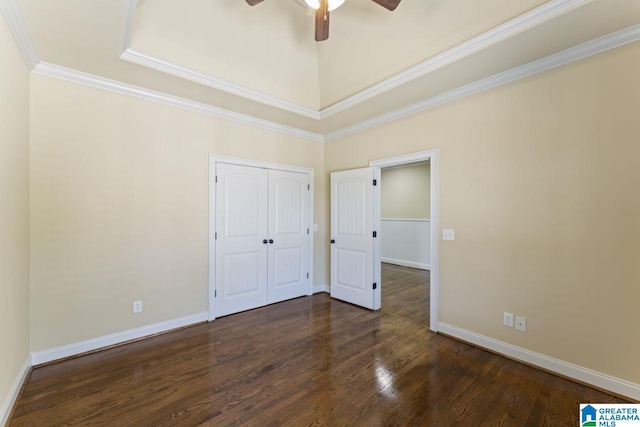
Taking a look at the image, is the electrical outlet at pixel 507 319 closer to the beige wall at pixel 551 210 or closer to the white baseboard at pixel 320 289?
the beige wall at pixel 551 210

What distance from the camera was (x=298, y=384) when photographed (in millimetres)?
2127

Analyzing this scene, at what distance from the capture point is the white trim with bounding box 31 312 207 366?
238cm

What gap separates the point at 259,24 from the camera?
2826 mm

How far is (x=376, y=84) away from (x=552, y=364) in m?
3.14

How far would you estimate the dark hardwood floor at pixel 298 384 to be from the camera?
179 cm

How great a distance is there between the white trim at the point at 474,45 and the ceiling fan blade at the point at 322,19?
90 centimetres

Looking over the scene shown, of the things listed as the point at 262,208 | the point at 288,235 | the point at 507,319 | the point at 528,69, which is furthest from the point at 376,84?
the point at 507,319

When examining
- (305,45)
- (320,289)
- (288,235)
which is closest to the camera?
(305,45)

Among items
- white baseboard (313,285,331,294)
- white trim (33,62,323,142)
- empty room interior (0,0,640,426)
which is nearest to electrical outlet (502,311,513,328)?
empty room interior (0,0,640,426)

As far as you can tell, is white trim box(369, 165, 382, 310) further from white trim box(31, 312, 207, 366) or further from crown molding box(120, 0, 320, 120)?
white trim box(31, 312, 207, 366)

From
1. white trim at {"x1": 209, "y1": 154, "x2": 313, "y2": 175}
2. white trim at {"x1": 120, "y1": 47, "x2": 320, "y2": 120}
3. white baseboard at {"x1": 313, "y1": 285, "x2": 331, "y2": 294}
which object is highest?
white trim at {"x1": 120, "y1": 47, "x2": 320, "y2": 120}

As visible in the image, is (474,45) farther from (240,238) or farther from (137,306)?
(137,306)

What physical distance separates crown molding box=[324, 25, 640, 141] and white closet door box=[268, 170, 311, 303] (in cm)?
163

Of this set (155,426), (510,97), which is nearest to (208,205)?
(155,426)
